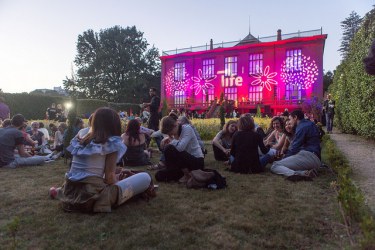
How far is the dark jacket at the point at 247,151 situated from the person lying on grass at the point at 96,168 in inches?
115

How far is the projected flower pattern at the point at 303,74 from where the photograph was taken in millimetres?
28062

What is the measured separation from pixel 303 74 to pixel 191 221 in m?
27.9

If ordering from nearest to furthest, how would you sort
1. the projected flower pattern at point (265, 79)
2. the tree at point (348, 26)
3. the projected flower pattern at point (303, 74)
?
1. the projected flower pattern at point (303, 74)
2. the projected flower pattern at point (265, 79)
3. the tree at point (348, 26)

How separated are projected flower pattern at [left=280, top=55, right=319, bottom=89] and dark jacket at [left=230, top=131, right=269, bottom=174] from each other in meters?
24.4

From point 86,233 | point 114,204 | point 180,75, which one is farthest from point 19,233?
point 180,75

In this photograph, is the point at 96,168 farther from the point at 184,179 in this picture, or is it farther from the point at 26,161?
the point at 26,161

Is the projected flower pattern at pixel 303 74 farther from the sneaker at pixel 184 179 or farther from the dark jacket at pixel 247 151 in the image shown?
the sneaker at pixel 184 179

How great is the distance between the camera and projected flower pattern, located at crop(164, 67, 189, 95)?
34.5 metres

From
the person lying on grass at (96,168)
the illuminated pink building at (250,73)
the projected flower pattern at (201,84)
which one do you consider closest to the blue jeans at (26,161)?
the person lying on grass at (96,168)

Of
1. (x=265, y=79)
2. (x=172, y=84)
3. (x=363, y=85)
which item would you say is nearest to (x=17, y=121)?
(x=363, y=85)

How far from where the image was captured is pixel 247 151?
5898 mm

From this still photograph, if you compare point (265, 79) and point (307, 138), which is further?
point (265, 79)

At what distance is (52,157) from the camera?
817cm

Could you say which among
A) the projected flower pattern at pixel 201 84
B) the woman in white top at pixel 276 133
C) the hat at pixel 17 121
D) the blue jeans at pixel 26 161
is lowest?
the blue jeans at pixel 26 161
